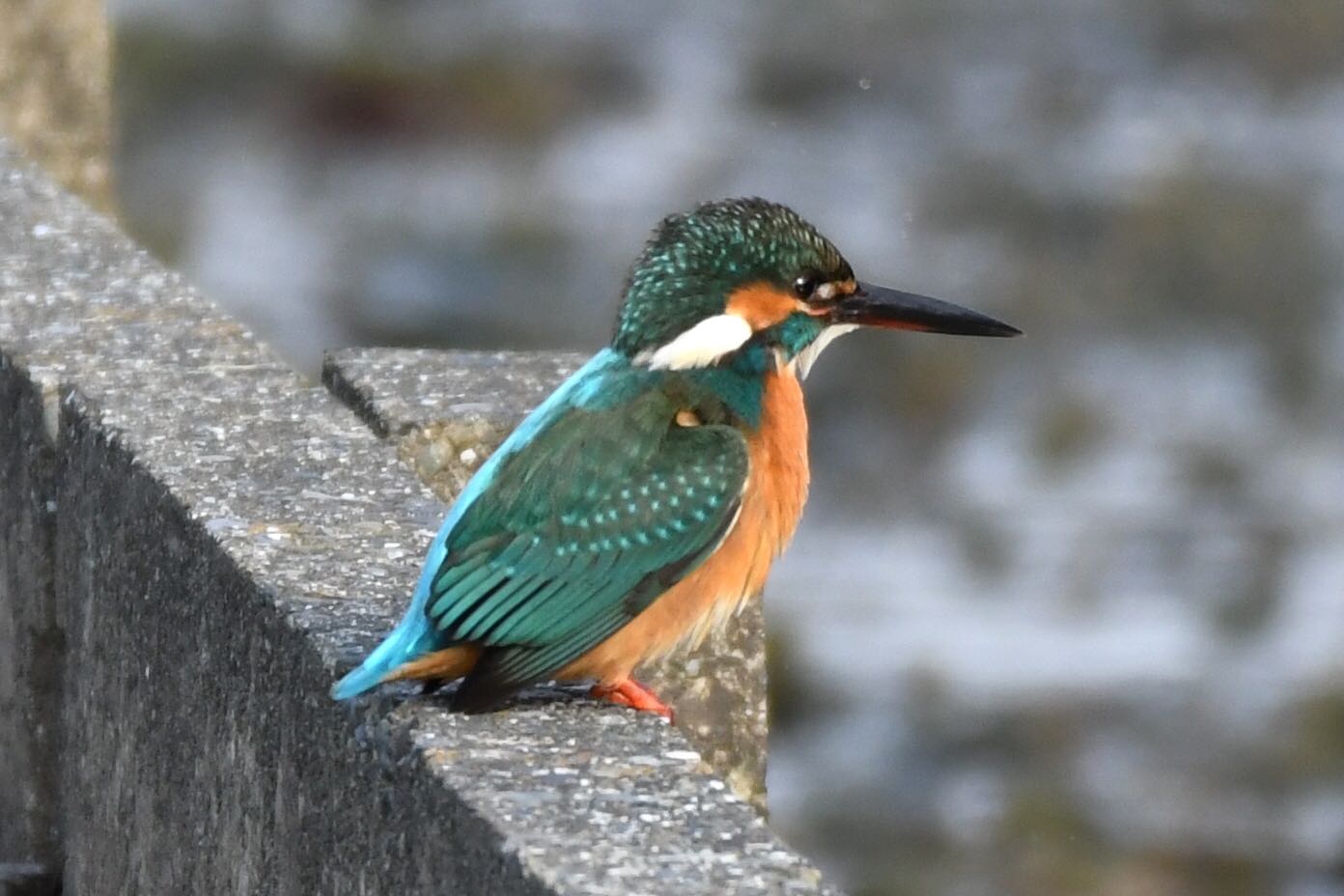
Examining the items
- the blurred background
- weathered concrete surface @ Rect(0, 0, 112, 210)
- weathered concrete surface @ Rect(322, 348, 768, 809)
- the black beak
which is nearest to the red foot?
Result: the black beak

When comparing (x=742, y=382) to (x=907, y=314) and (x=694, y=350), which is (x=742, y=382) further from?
(x=907, y=314)

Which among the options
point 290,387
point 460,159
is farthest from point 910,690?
point 290,387

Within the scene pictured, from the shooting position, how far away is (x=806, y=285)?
3521 mm

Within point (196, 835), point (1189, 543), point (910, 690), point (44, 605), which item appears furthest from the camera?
point (1189, 543)

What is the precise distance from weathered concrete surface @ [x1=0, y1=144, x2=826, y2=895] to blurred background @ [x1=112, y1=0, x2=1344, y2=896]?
5760mm

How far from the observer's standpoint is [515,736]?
2820 mm

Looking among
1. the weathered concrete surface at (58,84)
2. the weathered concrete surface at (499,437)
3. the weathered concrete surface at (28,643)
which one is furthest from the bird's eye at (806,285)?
the weathered concrete surface at (58,84)

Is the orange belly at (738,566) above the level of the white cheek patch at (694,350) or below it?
below

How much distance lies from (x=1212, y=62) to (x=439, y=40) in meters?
4.46

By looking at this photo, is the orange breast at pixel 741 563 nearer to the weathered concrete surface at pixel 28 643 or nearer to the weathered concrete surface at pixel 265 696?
the weathered concrete surface at pixel 265 696

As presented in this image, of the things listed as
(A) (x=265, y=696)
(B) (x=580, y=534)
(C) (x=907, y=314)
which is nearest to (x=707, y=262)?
(C) (x=907, y=314)

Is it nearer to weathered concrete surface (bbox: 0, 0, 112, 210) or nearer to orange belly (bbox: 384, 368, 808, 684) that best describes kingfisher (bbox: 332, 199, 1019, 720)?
orange belly (bbox: 384, 368, 808, 684)

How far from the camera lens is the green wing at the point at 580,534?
296 centimetres

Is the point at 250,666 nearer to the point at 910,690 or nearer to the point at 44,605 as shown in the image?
the point at 44,605
